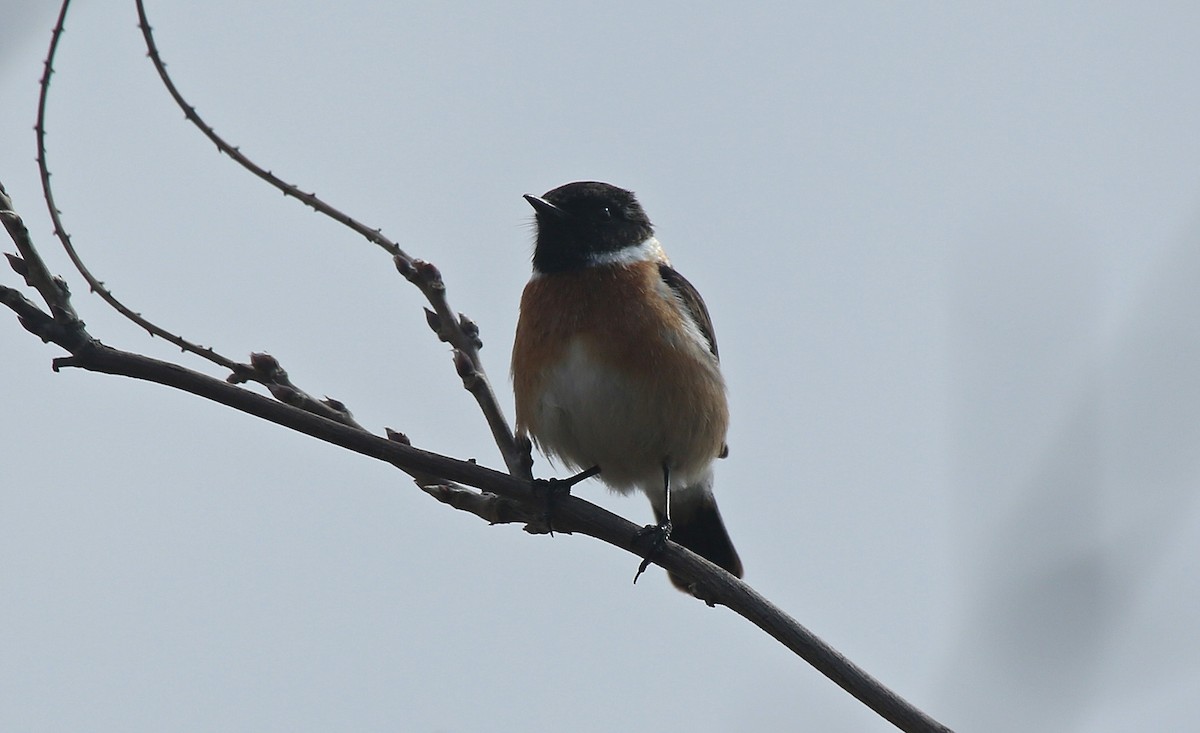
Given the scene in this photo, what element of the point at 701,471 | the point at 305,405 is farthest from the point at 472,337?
the point at 701,471

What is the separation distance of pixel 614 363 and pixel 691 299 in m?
0.95

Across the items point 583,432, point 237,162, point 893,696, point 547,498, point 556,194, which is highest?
point 556,194

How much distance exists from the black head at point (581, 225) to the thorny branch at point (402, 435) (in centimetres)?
173

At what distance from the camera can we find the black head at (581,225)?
6.81m

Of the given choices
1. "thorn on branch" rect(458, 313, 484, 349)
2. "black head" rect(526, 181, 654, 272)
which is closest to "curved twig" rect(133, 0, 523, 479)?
"thorn on branch" rect(458, 313, 484, 349)

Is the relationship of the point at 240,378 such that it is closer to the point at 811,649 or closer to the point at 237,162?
the point at 237,162

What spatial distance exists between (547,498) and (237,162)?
1.75 m

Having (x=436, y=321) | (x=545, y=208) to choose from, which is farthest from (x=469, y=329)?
(x=545, y=208)

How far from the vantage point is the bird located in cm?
607

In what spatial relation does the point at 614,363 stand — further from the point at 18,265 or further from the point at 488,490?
the point at 18,265

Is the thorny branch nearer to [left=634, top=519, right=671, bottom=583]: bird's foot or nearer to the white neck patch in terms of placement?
[left=634, top=519, right=671, bottom=583]: bird's foot

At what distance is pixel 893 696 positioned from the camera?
3590 mm

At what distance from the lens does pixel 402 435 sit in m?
4.24

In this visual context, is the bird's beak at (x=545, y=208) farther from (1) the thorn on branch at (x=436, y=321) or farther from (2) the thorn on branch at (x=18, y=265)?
(2) the thorn on branch at (x=18, y=265)
